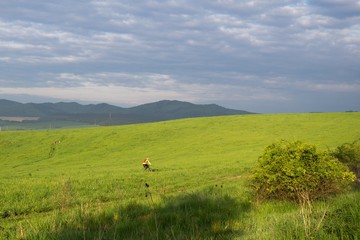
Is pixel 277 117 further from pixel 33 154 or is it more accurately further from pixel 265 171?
pixel 265 171

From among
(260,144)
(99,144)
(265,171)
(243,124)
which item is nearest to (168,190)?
(265,171)

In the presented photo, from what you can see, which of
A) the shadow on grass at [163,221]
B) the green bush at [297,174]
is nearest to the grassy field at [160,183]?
the shadow on grass at [163,221]

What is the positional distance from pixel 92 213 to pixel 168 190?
14.1 m

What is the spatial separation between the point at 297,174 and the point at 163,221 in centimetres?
638

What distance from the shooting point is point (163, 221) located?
11.3 m

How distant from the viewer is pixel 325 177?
50.4 feet

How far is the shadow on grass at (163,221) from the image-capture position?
30.0 feet

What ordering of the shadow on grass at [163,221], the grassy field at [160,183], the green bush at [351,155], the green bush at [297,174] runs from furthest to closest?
the green bush at [351,155] < the green bush at [297,174] < the grassy field at [160,183] < the shadow on grass at [163,221]

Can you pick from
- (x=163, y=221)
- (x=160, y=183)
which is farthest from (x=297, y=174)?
(x=160, y=183)

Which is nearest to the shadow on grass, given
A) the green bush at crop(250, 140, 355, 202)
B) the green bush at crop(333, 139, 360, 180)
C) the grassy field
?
the grassy field

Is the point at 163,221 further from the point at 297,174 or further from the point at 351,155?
the point at 351,155

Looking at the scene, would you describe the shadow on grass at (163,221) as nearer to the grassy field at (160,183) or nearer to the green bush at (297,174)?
the grassy field at (160,183)

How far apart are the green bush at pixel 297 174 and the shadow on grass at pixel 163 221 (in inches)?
65.3

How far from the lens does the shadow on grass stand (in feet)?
30.0
